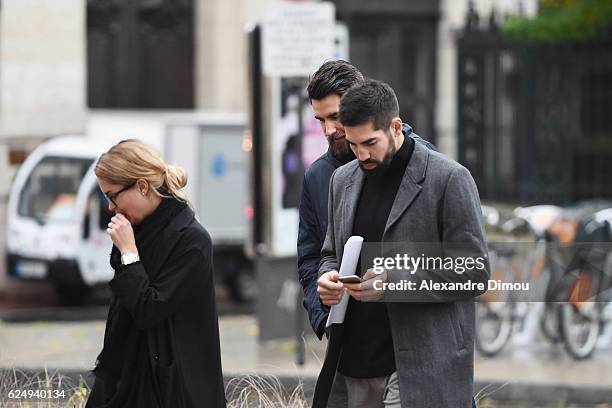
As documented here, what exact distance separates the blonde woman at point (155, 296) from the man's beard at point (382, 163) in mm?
709

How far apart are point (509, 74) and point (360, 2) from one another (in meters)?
5.37

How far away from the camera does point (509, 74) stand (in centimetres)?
1600

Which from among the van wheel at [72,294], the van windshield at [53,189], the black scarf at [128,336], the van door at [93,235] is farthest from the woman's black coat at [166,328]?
the van wheel at [72,294]

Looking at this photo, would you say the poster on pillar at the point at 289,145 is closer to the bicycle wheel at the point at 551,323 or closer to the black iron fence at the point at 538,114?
the bicycle wheel at the point at 551,323

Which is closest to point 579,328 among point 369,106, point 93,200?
point 93,200

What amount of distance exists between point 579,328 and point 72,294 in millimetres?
6933

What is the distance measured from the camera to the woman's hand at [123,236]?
4.72 metres

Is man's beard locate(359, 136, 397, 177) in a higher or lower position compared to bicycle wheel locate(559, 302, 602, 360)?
higher

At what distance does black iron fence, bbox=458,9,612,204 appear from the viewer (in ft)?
51.4

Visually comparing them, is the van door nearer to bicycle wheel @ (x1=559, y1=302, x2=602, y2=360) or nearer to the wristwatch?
bicycle wheel @ (x1=559, y1=302, x2=602, y2=360)

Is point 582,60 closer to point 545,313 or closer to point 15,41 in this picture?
point 545,313

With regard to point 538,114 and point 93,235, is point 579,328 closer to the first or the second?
point 538,114

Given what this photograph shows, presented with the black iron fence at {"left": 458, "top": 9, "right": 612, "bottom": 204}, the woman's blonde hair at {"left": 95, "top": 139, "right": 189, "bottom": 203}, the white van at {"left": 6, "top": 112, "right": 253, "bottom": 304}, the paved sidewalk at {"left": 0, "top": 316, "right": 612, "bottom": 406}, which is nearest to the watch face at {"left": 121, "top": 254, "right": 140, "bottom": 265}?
the woman's blonde hair at {"left": 95, "top": 139, "right": 189, "bottom": 203}

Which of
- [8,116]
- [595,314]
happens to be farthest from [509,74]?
[8,116]
